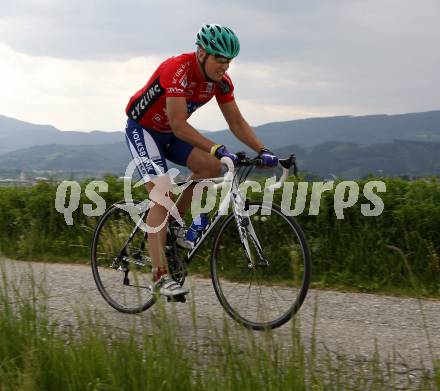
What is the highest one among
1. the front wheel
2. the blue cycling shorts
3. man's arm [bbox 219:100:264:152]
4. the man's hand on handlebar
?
man's arm [bbox 219:100:264:152]

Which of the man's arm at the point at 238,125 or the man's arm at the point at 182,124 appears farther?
the man's arm at the point at 238,125

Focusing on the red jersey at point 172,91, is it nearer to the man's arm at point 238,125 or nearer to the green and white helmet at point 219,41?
the man's arm at point 238,125

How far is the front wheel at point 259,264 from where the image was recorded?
189 inches

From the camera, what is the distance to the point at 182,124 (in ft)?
16.4

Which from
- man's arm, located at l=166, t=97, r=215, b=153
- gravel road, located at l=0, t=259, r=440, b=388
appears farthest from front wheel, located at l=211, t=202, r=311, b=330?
man's arm, located at l=166, t=97, r=215, b=153

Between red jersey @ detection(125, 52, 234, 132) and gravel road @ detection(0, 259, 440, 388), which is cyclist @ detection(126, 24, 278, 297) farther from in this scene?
gravel road @ detection(0, 259, 440, 388)

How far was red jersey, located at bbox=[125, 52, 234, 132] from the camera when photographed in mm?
5039

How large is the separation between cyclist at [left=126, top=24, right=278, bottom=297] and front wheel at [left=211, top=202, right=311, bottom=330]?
1.21ft

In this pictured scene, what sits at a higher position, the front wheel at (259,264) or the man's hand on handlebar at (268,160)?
the man's hand on handlebar at (268,160)

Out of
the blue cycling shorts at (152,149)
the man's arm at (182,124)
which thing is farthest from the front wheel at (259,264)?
the blue cycling shorts at (152,149)

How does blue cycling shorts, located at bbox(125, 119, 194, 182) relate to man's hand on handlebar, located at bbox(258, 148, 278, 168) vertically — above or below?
above

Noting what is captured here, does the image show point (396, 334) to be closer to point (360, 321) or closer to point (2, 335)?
point (360, 321)

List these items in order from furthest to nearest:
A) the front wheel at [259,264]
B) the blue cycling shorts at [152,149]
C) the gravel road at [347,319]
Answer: the blue cycling shorts at [152,149], the front wheel at [259,264], the gravel road at [347,319]

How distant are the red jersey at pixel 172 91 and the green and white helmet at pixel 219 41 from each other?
0.23 m
